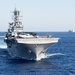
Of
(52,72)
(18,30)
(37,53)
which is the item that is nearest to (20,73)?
(52,72)

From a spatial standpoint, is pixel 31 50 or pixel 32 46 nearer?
pixel 32 46

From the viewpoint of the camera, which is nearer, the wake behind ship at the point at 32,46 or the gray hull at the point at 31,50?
the wake behind ship at the point at 32,46

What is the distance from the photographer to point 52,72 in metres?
68.1

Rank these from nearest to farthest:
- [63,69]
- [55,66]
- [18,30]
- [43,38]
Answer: [63,69] → [55,66] → [43,38] → [18,30]

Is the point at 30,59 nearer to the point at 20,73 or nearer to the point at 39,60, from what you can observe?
the point at 39,60

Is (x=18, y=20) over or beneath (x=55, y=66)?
over

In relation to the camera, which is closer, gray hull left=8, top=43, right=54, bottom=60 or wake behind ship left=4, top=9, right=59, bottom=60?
wake behind ship left=4, top=9, right=59, bottom=60

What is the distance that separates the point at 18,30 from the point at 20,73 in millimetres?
39329

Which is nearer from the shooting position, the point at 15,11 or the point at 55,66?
the point at 55,66

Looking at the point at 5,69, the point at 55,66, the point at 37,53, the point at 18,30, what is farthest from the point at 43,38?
the point at 18,30

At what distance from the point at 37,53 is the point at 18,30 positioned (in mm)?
22408

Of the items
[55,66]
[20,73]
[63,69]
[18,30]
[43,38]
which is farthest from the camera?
[18,30]

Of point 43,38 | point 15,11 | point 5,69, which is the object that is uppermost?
point 15,11

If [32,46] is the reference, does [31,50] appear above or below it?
below
